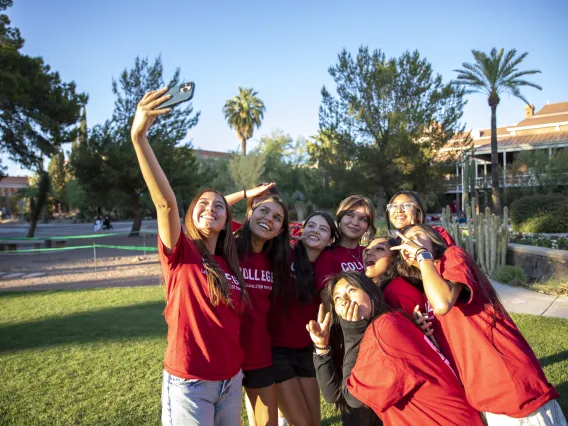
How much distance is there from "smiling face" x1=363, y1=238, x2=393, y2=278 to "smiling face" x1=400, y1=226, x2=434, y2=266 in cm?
40

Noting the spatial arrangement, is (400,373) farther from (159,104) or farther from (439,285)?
(159,104)

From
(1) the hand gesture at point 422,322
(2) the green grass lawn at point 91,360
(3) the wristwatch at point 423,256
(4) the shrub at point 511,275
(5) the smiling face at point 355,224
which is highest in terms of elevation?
(5) the smiling face at point 355,224

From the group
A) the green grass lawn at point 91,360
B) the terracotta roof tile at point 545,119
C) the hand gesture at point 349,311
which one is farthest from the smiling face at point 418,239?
the terracotta roof tile at point 545,119

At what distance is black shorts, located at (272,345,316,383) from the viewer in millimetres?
2830

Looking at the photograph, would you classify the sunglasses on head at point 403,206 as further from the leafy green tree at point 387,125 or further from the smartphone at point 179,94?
the leafy green tree at point 387,125

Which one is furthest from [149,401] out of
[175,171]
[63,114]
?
[175,171]

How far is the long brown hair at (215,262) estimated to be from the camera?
2251 millimetres

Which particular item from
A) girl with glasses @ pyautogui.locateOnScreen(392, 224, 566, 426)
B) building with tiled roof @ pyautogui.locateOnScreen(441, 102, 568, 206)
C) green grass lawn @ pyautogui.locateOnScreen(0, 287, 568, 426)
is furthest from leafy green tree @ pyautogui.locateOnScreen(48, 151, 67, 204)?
girl with glasses @ pyautogui.locateOnScreen(392, 224, 566, 426)

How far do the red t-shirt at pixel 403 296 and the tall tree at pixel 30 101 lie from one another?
1773 cm

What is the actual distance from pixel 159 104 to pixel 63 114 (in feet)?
60.0

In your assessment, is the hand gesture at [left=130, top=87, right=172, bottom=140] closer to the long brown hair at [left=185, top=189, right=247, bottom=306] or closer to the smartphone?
the smartphone

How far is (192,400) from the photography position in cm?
213

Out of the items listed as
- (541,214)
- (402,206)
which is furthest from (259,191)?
(541,214)

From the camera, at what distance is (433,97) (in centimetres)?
2691
